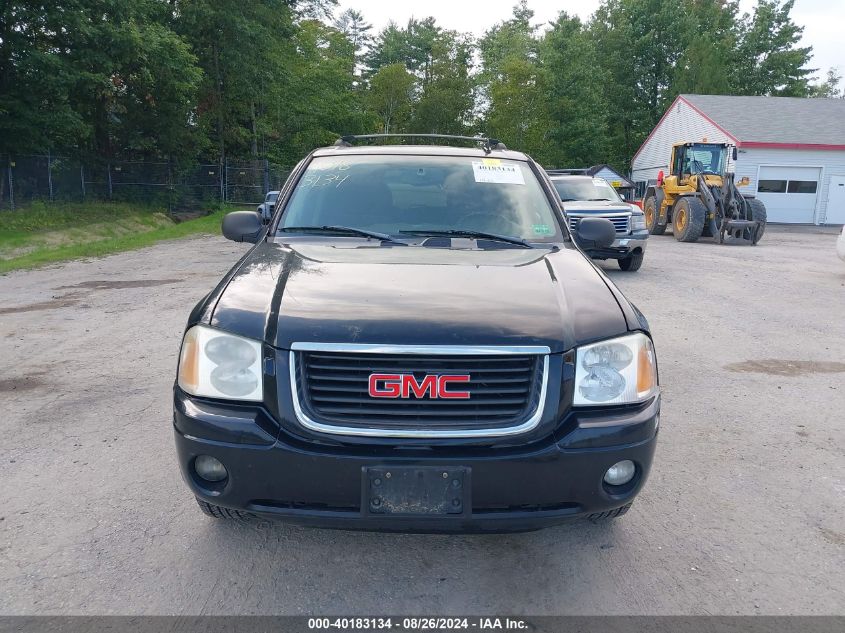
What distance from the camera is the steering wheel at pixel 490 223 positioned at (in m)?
3.77

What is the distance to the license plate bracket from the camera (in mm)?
2348

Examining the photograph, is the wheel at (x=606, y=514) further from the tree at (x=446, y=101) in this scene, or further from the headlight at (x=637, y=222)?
the tree at (x=446, y=101)

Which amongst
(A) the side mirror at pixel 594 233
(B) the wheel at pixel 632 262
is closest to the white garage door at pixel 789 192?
(B) the wheel at pixel 632 262

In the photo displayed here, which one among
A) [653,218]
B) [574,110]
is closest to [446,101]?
[574,110]

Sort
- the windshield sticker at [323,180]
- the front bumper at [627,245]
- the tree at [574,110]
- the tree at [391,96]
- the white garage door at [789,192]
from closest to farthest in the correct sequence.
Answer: the windshield sticker at [323,180]
the front bumper at [627,245]
the white garage door at [789,192]
the tree at [574,110]
the tree at [391,96]

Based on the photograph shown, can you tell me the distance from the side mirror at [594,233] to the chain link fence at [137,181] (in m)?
19.3

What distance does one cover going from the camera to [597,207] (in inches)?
476

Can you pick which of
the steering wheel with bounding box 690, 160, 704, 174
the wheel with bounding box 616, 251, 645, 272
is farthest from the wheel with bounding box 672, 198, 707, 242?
the wheel with bounding box 616, 251, 645, 272

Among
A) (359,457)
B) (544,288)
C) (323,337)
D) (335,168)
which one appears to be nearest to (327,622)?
(359,457)

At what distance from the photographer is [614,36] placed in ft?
164

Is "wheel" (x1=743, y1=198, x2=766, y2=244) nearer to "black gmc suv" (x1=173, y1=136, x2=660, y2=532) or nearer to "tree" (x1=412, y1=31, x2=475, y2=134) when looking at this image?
"black gmc suv" (x1=173, y1=136, x2=660, y2=532)

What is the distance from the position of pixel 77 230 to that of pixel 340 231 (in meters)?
17.2

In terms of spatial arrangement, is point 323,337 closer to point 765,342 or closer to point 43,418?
point 43,418

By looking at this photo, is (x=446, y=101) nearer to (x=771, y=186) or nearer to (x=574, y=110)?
(x=574, y=110)
